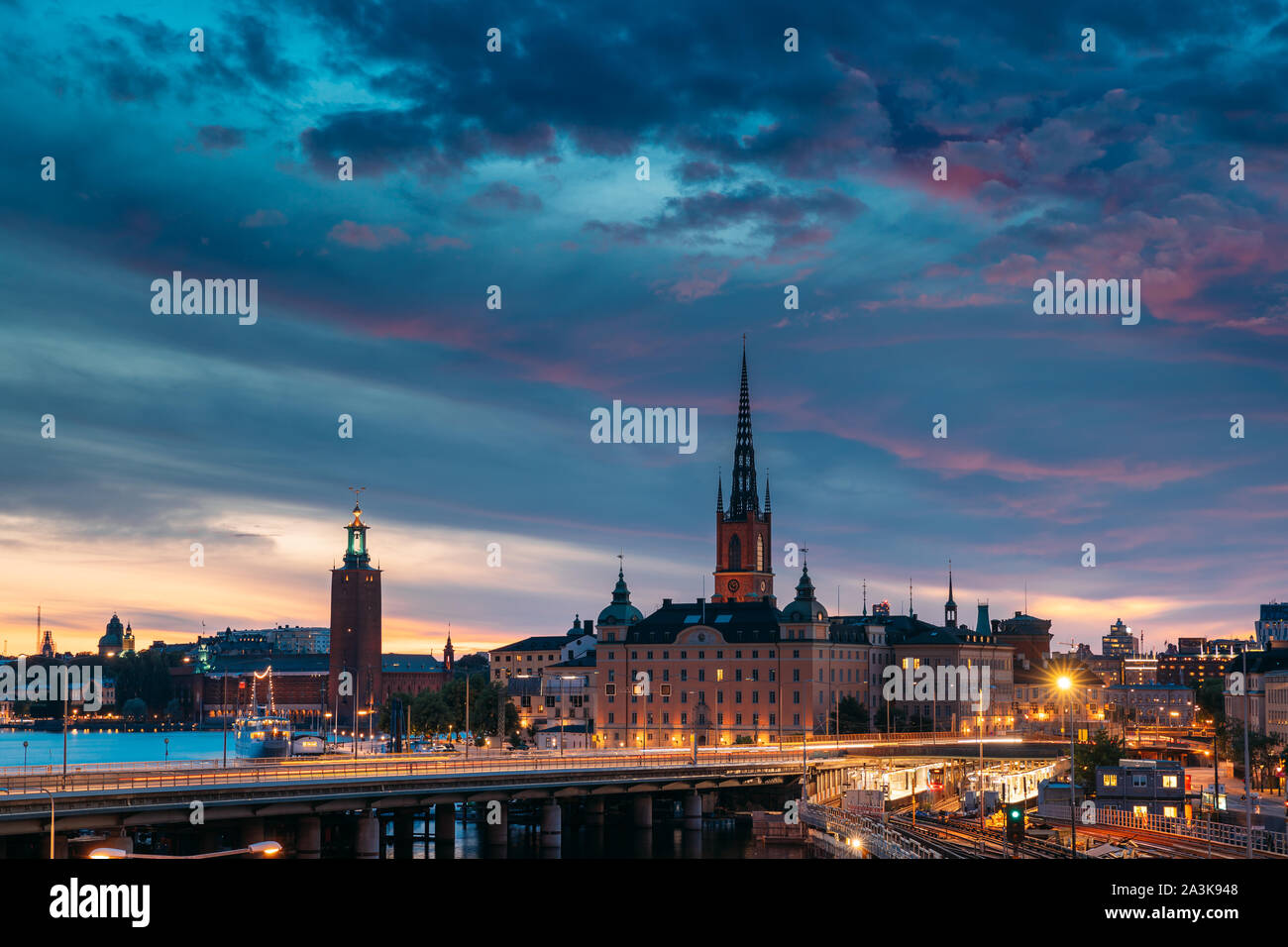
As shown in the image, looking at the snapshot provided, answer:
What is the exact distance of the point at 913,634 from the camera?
639 feet

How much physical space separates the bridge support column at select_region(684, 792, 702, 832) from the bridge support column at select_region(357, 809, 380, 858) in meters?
35.7

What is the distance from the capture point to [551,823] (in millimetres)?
101375

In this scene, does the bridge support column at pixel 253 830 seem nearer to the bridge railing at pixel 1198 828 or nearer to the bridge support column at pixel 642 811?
the bridge support column at pixel 642 811

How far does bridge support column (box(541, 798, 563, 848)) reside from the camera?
101 meters

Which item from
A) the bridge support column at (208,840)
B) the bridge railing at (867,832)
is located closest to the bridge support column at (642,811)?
the bridge railing at (867,832)

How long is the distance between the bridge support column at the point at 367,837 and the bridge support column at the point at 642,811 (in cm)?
3144

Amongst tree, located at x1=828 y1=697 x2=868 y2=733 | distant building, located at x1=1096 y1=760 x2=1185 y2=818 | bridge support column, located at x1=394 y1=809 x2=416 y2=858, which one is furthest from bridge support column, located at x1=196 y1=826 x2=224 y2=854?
tree, located at x1=828 y1=697 x2=868 y2=733

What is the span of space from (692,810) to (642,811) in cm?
434

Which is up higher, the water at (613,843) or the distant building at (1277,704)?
the distant building at (1277,704)

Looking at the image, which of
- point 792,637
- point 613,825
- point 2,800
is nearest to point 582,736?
point 792,637

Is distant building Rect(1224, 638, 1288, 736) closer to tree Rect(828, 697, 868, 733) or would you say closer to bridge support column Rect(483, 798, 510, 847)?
tree Rect(828, 697, 868, 733)

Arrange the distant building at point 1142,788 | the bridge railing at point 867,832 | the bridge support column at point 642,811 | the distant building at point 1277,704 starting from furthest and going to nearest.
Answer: the distant building at point 1277,704 → the bridge support column at point 642,811 → the distant building at point 1142,788 → the bridge railing at point 867,832

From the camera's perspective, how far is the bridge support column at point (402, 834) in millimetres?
92775
